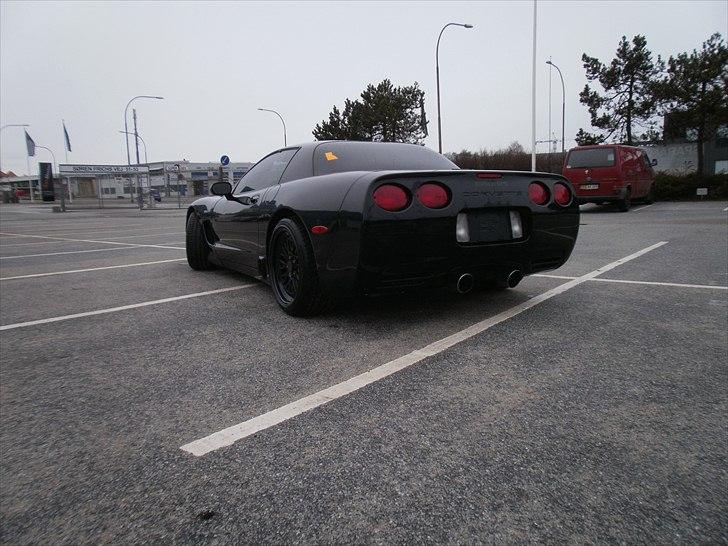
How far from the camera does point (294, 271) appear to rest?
3588 mm

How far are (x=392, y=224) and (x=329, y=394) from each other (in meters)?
1.10

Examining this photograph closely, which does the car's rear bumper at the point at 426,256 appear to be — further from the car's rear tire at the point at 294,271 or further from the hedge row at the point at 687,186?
the hedge row at the point at 687,186

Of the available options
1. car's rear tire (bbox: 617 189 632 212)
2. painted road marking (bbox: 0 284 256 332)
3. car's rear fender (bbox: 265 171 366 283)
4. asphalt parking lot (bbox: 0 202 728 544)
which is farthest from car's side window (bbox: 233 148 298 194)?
car's rear tire (bbox: 617 189 632 212)

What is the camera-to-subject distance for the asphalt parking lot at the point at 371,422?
4.62ft

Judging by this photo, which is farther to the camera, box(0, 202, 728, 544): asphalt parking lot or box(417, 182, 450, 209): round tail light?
box(417, 182, 450, 209): round tail light

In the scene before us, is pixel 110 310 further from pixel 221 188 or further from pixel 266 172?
pixel 266 172

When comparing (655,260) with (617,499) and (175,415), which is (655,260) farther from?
(175,415)

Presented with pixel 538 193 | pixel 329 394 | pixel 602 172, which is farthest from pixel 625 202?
pixel 329 394

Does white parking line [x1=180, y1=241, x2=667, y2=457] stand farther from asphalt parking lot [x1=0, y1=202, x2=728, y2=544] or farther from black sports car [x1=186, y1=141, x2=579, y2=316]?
black sports car [x1=186, y1=141, x2=579, y2=316]

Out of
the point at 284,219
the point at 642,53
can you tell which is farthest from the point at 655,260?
the point at 642,53

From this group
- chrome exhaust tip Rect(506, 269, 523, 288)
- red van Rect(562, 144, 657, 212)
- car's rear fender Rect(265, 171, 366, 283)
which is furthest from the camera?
red van Rect(562, 144, 657, 212)

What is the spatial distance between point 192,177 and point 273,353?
2262 inches

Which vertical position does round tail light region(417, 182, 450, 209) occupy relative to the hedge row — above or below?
below

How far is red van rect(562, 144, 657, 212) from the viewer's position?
14086 millimetres
